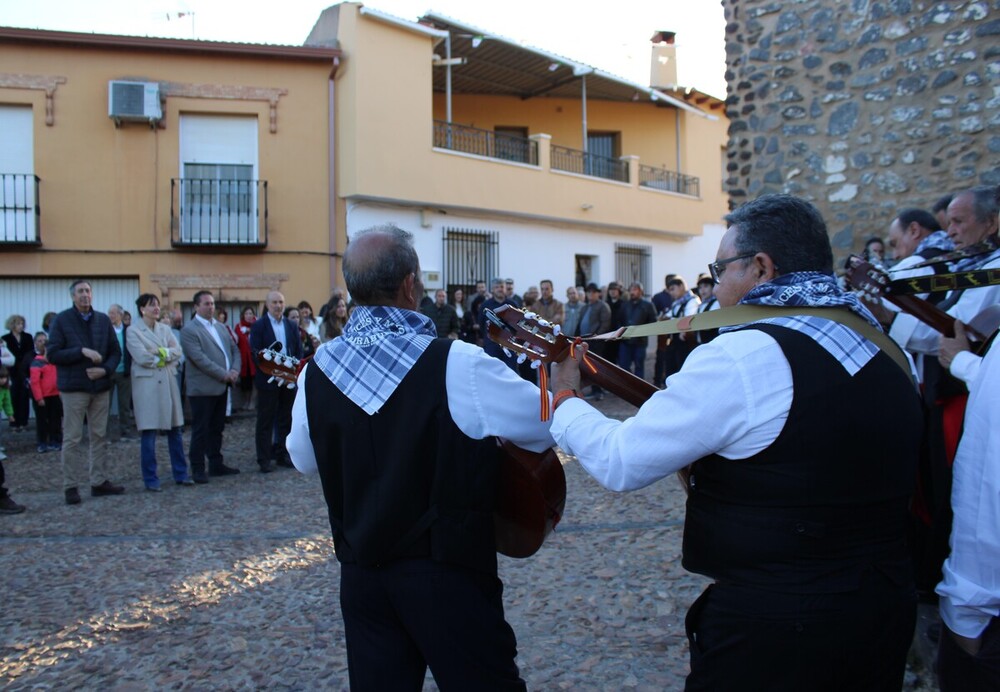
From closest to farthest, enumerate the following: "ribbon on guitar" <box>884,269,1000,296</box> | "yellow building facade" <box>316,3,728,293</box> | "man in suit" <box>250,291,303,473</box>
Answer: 1. "ribbon on guitar" <box>884,269,1000,296</box>
2. "man in suit" <box>250,291,303,473</box>
3. "yellow building facade" <box>316,3,728,293</box>

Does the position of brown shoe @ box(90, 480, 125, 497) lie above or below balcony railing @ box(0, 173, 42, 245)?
below

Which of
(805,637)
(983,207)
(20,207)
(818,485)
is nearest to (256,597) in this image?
(805,637)

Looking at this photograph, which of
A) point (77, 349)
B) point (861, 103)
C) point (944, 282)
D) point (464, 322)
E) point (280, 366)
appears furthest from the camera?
point (464, 322)

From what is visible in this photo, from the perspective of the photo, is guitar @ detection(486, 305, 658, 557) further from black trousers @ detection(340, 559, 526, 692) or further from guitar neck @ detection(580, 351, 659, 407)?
black trousers @ detection(340, 559, 526, 692)

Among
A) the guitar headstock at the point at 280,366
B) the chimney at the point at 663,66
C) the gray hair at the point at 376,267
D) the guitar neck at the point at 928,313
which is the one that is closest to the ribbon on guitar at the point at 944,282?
the guitar neck at the point at 928,313

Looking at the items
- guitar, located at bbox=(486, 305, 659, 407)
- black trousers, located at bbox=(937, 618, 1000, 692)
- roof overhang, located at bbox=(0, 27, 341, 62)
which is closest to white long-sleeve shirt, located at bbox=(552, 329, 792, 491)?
guitar, located at bbox=(486, 305, 659, 407)

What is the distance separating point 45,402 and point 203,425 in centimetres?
410

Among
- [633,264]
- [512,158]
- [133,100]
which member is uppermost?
[133,100]

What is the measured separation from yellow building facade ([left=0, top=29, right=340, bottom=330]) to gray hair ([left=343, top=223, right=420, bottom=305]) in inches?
568

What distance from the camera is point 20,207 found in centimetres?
1553

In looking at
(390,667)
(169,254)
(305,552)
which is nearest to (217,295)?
(169,254)

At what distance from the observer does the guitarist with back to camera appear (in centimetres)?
229

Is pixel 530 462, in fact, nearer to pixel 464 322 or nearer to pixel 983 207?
pixel 983 207

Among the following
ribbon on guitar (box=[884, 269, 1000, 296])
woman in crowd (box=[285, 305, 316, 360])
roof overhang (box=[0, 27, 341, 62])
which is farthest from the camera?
roof overhang (box=[0, 27, 341, 62])
